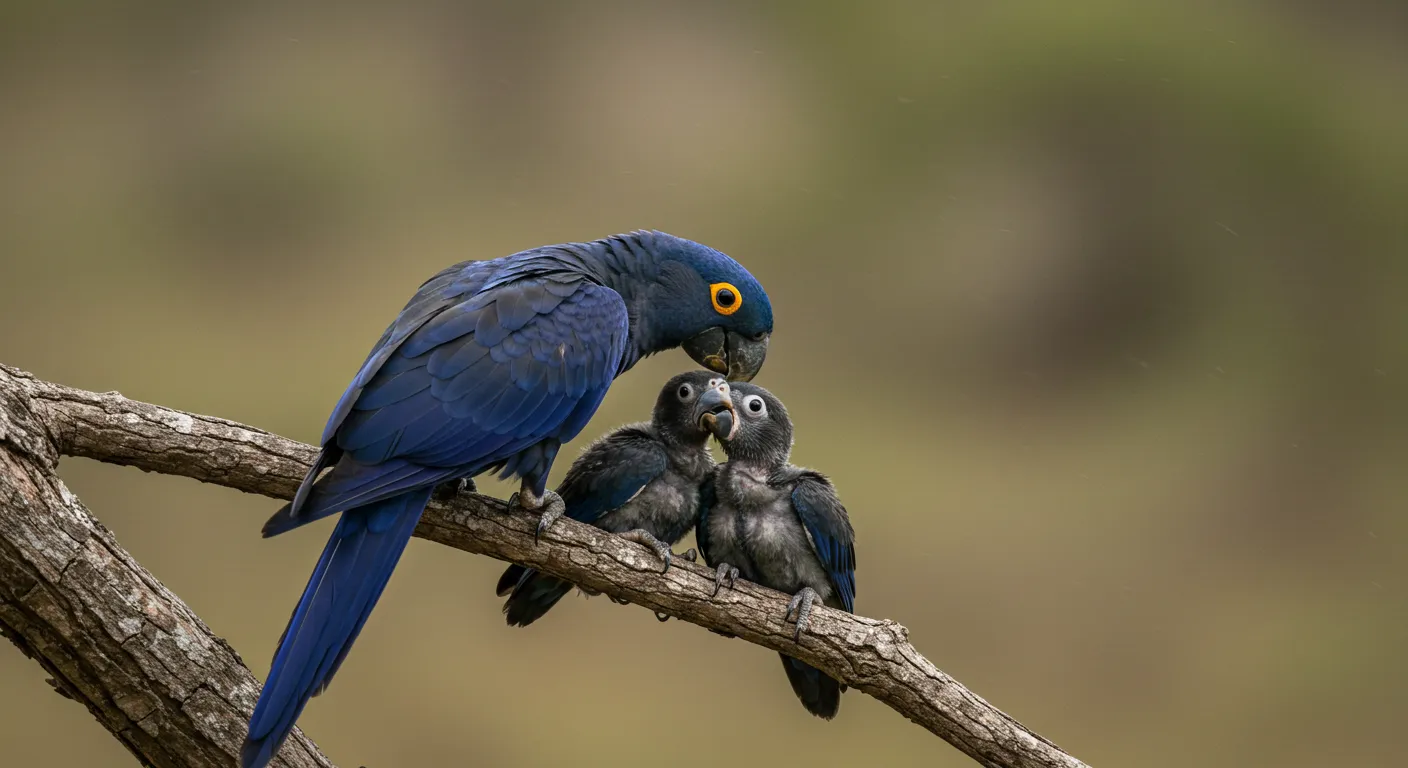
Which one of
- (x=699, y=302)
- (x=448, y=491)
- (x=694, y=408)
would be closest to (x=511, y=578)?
(x=448, y=491)

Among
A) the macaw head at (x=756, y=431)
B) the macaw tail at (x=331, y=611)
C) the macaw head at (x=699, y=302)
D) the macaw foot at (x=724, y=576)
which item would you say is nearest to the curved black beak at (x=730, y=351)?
the macaw head at (x=699, y=302)

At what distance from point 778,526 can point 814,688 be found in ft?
1.85

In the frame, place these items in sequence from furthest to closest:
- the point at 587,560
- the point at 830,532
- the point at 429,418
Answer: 1. the point at 830,532
2. the point at 587,560
3. the point at 429,418

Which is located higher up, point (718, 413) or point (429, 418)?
point (718, 413)

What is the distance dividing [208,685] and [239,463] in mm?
615

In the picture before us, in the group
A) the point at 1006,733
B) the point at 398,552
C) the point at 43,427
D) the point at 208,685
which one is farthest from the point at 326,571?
the point at 1006,733

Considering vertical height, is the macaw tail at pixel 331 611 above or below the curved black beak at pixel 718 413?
below

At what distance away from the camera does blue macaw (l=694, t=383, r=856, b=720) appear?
129 inches

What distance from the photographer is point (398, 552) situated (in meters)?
2.68

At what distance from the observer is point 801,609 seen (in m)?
3.03

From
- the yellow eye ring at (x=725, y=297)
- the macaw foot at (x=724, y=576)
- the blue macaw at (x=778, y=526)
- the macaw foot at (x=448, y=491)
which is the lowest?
the macaw foot at (x=448, y=491)

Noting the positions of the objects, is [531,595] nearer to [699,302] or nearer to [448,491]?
[448,491]

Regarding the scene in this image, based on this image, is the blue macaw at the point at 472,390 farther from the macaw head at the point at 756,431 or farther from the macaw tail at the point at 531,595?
the macaw tail at the point at 531,595

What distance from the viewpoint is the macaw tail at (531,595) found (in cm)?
334
